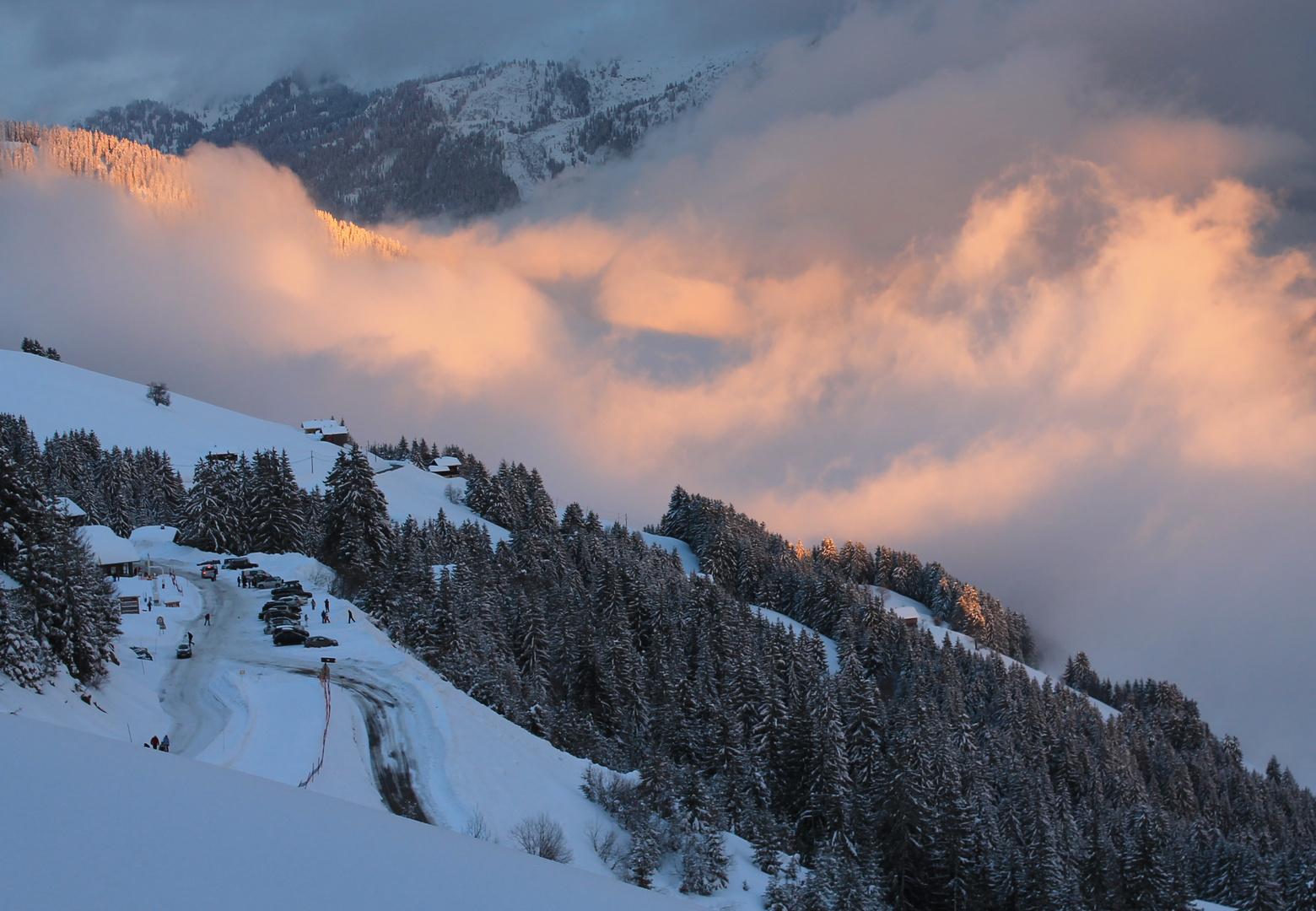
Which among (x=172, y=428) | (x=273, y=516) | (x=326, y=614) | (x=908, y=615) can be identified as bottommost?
(x=326, y=614)

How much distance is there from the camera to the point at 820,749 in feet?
175

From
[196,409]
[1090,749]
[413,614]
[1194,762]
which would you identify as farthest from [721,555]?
[196,409]

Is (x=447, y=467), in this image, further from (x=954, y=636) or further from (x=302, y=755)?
(x=302, y=755)

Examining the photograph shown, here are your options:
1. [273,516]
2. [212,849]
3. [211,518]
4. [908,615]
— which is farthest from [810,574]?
[212,849]

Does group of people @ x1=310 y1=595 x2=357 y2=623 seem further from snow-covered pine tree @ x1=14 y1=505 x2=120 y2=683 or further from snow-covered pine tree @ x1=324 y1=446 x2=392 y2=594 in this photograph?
snow-covered pine tree @ x1=324 y1=446 x2=392 y2=594

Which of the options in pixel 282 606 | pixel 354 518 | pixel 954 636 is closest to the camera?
pixel 282 606

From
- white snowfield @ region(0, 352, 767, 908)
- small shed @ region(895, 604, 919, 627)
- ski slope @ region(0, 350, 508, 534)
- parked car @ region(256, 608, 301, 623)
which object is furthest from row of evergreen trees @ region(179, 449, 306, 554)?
small shed @ region(895, 604, 919, 627)

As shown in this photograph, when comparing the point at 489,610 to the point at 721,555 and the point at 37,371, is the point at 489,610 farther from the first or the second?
the point at 37,371

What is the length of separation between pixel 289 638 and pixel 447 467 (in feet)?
363

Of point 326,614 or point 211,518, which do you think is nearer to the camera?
point 326,614

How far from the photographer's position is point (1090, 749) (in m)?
89.5

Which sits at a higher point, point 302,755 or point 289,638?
point 289,638

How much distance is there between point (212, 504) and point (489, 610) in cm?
3318

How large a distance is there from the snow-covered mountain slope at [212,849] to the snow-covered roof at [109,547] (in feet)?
215
